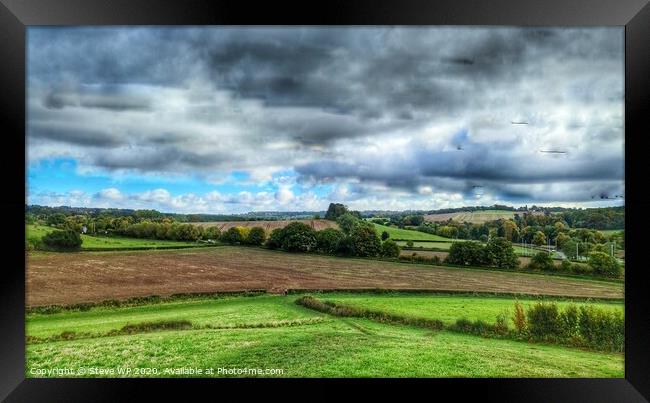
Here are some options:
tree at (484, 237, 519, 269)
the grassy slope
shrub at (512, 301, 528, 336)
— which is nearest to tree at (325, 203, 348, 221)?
the grassy slope

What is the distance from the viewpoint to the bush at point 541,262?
15.0ft

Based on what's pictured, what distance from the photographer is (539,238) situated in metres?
4.52

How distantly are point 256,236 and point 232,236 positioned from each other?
0.32m

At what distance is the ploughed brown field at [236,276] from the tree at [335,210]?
0.62m

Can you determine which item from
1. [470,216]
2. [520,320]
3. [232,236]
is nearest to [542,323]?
[520,320]

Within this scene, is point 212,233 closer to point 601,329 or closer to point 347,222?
point 347,222

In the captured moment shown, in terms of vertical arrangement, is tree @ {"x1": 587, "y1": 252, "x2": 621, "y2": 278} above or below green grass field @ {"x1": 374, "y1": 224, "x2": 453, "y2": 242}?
below

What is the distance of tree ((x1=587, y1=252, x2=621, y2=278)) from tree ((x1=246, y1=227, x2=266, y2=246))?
13.9ft

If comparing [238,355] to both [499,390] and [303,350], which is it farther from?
[499,390]

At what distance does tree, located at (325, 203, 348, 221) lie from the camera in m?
4.54

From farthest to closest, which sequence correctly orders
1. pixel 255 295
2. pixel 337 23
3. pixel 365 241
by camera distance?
pixel 365 241
pixel 255 295
pixel 337 23

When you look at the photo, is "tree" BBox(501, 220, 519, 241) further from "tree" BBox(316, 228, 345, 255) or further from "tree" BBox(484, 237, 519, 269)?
A: "tree" BBox(316, 228, 345, 255)

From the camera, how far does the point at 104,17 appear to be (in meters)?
3.20

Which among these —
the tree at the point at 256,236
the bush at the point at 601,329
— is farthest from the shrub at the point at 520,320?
the tree at the point at 256,236
